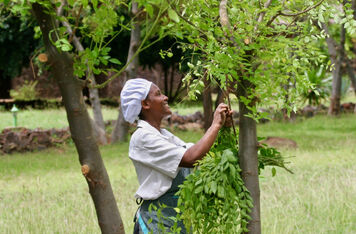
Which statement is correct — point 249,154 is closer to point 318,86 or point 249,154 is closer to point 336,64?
point 336,64

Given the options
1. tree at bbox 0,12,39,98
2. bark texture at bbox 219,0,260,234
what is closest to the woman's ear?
bark texture at bbox 219,0,260,234

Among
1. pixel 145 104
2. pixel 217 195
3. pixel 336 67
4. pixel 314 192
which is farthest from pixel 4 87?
pixel 217 195

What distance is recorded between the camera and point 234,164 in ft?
9.78

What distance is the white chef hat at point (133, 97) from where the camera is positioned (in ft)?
11.6

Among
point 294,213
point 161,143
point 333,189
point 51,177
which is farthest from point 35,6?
point 51,177

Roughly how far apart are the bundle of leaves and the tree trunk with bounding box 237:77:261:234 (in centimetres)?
3

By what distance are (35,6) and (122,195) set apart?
3601 millimetres

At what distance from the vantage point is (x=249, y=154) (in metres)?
2.97

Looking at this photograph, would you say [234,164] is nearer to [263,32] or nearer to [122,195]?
[263,32]

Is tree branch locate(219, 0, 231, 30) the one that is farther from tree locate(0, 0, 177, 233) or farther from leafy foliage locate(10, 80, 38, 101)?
leafy foliage locate(10, 80, 38, 101)

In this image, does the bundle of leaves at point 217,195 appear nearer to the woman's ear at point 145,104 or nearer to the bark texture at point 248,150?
the bark texture at point 248,150

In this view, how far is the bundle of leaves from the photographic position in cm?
291

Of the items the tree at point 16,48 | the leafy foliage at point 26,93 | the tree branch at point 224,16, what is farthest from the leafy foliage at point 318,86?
the tree branch at point 224,16

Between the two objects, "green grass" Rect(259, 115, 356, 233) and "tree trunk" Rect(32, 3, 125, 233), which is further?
"green grass" Rect(259, 115, 356, 233)
